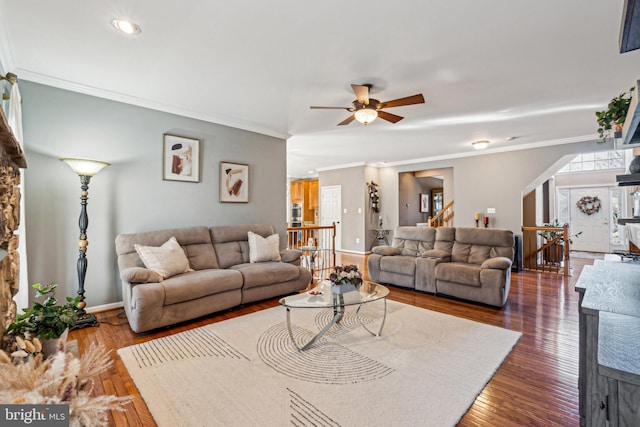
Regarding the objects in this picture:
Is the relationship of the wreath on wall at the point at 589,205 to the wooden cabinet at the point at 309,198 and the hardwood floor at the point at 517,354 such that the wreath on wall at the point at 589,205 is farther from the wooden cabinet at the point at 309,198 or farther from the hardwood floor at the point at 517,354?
the wooden cabinet at the point at 309,198

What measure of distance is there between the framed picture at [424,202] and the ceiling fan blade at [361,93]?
22.1 feet

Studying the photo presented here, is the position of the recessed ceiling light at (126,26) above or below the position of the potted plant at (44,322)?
above

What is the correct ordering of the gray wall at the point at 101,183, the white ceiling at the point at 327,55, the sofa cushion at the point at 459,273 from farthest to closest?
the sofa cushion at the point at 459,273
the gray wall at the point at 101,183
the white ceiling at the point at 327,55

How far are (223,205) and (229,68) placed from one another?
219cm

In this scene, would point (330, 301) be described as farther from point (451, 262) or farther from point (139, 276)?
point (451, 262)

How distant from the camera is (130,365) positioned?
229 centimetres

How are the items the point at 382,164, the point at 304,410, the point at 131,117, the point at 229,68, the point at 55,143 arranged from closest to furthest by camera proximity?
the point at 304,410 < the point at 229,68 < the point at 55,143 < the point at 131,117 < the point at 382,164

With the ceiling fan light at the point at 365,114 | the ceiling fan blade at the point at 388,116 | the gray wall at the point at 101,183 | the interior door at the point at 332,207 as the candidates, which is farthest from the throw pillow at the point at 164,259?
the interior door at the point at 332,207

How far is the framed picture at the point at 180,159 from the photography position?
393 cm

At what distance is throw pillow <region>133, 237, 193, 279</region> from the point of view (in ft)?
10.5

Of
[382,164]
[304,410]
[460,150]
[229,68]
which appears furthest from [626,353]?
[382,164]

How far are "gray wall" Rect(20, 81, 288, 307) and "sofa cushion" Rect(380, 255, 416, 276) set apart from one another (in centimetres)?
260

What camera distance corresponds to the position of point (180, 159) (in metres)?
4.05

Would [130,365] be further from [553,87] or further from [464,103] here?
[553,87]
